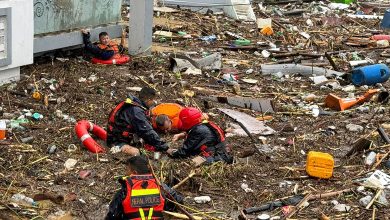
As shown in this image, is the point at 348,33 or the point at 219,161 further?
the point at 348,33

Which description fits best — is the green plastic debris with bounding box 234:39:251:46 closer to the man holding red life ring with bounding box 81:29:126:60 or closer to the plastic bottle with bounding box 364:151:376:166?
the man holding red life ring with bounding box 81:29:126:60

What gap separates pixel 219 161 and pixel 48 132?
8.18 feet

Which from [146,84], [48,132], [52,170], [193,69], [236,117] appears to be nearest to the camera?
[52,170]

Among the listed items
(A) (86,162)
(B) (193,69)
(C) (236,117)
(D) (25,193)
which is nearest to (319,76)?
(B) (193,69)

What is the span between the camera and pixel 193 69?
13.9m

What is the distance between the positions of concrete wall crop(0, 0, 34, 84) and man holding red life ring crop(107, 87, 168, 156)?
2.69 meters

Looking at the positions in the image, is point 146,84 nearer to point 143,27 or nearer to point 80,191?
point 143,27

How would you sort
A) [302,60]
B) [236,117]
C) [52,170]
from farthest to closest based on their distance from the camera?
[302,60]
[236,117]
[52,170]

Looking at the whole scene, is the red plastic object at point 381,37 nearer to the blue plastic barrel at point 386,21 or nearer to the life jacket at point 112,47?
the blue plastic barrel at point 386,21

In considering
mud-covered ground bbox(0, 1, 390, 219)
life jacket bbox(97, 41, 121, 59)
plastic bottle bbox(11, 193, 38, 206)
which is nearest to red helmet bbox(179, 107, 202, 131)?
mud-covered ground bbox(0, 1, 390, 219)

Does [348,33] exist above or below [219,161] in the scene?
below

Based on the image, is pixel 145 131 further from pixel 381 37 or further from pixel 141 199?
pixel 381 37

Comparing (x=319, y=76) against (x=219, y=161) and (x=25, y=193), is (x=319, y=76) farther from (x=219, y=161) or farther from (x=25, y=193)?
(x=25, y=193)

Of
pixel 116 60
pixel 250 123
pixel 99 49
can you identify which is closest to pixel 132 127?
pixel 250 123
